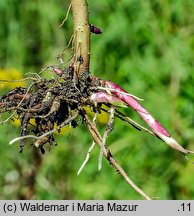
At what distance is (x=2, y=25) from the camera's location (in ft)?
8.78

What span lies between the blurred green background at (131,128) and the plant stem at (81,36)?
75cm

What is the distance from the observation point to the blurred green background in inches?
82.7

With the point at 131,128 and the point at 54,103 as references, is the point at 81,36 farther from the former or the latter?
the point at 131,128

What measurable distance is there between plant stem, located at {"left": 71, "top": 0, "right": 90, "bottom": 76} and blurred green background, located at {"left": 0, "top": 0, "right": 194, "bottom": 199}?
754 millimetres

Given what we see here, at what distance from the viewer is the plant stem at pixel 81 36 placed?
4.12ft

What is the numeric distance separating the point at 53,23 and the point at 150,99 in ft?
2.19

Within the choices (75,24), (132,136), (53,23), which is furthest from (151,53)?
(75,24)

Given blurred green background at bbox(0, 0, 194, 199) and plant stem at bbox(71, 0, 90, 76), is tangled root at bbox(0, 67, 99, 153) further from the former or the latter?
blurred green background at bbox(0, 0, 194, 199)

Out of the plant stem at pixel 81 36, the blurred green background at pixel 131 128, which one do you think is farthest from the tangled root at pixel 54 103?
the blurred green background at pixel 131 128

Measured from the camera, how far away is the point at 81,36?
1.28 metres

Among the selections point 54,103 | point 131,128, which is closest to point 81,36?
→ point 54,103

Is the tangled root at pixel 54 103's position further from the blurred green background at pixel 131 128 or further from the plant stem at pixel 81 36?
the blurred green background at pixel 131 128

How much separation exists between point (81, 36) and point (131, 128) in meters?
0.93

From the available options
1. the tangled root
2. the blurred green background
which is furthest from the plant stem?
the blurred green background
